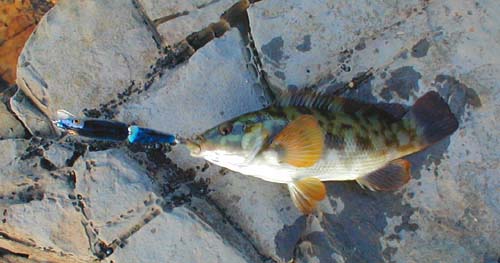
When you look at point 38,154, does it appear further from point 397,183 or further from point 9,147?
point 397,183

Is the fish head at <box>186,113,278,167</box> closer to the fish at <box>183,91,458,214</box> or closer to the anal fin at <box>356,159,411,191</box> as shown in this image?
the fish at <box>183,91,458,214</box>

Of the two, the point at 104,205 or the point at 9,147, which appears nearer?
the point at 104,205

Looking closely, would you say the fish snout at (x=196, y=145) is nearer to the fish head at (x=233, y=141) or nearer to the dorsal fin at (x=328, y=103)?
the fish head at (x=233, y=141)

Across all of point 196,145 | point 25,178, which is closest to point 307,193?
point 196,145

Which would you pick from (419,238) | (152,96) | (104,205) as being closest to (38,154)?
(104,205)

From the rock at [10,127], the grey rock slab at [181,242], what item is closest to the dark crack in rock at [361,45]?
the grey rock slab at [181,242]

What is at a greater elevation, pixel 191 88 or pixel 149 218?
pixel 191 88
